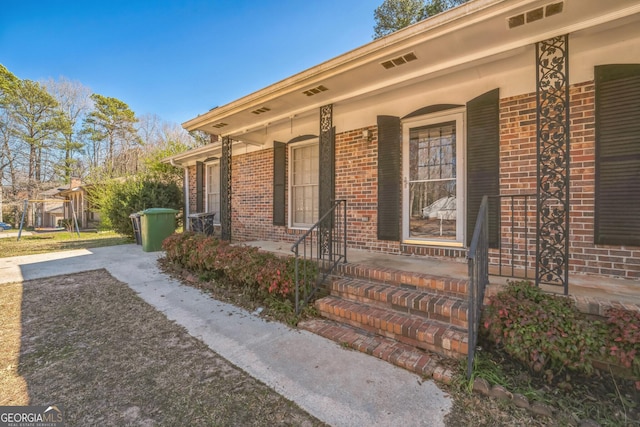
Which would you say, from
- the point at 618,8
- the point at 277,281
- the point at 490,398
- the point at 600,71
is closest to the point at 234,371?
the point at 277,281

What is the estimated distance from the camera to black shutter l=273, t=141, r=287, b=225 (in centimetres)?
595

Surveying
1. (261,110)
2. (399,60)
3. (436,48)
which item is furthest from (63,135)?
(436,48)

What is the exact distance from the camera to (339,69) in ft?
10.7

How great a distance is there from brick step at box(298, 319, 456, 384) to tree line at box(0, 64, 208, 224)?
17.5 m

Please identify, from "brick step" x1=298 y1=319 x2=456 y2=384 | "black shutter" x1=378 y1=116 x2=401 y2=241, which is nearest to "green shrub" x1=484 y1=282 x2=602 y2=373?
"brick step" x1=298 y1=319 x2=456 y2=384

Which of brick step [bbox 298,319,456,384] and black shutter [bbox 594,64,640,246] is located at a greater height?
black shutter [bbox 594,64,640,246]

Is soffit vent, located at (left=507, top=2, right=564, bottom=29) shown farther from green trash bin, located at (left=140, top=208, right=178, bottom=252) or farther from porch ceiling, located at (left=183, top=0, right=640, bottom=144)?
green trash bin, located at (left=140, top=208, right=178, bottom=252)

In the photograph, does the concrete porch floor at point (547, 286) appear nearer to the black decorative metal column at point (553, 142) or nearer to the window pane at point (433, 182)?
the black decorative metal column at point (553, 142)

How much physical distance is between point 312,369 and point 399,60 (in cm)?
313

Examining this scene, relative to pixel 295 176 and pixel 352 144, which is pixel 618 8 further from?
pixel 295 176

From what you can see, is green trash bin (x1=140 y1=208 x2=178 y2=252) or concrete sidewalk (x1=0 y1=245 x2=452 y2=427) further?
green trash bin (x1=140 y1=208 x2=178 y2=252)

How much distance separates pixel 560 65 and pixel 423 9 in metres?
10.8

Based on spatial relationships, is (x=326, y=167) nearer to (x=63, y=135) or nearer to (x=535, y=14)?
(x=535, y=14)

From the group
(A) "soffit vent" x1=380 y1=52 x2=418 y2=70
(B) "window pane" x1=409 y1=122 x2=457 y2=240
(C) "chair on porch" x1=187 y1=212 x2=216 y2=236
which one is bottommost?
(C) "chair on porch" x1=187 y1=212 x2=216 y2=236
